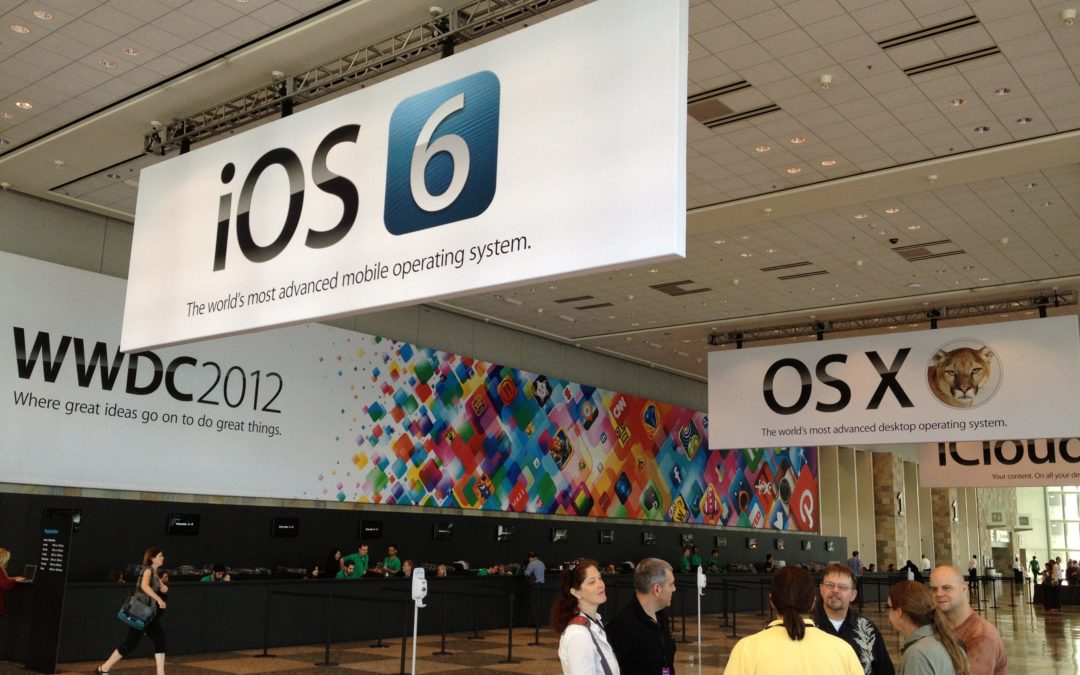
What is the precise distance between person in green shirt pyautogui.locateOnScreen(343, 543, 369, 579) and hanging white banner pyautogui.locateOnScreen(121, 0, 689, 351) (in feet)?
26.0

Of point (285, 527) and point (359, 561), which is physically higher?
point (285, 527)

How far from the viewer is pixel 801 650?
2.94 metres

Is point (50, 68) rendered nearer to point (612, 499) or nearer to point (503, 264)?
point (503, 264)

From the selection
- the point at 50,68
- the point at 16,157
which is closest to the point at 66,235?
the point at 16,157

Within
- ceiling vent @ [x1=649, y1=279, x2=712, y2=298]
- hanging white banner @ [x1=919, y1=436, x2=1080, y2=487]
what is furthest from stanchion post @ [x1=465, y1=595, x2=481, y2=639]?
hanging white banner @ [x1=919, y1=436, x2=1080, y2=487]

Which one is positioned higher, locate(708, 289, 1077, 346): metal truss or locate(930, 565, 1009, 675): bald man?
locate(708, 289, 1077, 346): metal truss

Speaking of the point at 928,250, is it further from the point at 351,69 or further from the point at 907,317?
the point at 351,69

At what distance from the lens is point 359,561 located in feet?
48.4

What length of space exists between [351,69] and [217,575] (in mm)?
7648

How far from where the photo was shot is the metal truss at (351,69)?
7461mm

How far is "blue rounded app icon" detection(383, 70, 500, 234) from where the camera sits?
5621 millimetres

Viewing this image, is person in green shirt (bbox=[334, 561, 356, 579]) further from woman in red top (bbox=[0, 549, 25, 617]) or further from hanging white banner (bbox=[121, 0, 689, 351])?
hanging white banner (bbox=[121, 0, 689, 351])

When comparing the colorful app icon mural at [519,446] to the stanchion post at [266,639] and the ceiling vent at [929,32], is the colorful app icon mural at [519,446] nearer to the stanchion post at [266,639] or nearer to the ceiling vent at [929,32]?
the stanchion post at [266,639]

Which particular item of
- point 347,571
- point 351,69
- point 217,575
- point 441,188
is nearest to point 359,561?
point 347,571
